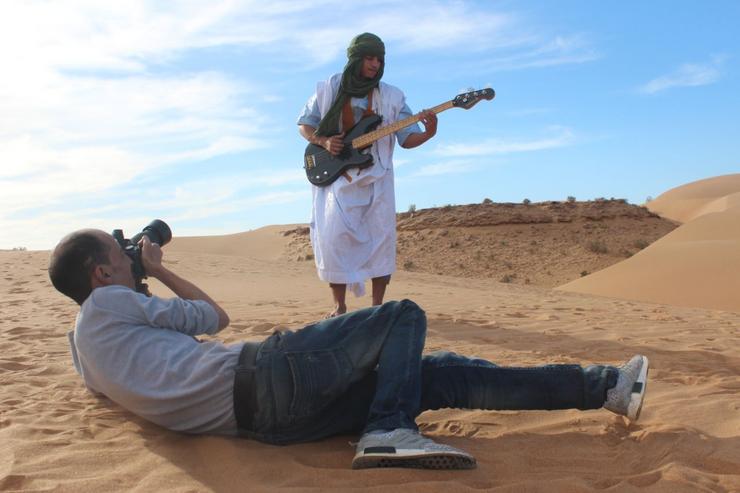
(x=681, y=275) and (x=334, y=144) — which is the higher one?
(x=334, y=144)

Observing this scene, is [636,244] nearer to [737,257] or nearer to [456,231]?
[456,231]

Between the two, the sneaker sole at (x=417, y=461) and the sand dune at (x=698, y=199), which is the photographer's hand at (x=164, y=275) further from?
the sand dune at (x=698, y=199)

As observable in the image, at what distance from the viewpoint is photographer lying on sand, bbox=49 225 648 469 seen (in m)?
2.69

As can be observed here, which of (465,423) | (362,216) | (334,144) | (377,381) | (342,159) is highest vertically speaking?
(334,144)

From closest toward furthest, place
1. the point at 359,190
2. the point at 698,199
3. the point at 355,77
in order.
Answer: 1. the point at 355,77
2. the point at 359,190
3. the point at 698,199

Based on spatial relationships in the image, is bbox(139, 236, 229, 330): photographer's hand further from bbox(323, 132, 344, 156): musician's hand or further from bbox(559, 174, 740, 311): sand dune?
bbox(559, 174, 740, 311): sand dune

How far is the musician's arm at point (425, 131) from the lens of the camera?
590 cm

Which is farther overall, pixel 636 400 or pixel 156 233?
pixel 156 233

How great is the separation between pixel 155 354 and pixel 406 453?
3.17 feet

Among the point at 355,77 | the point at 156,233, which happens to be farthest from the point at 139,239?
the point at 355,77

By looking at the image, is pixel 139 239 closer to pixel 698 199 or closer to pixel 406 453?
pixel 406 453

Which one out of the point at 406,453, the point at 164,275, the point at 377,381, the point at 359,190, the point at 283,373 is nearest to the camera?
the point at 406,453

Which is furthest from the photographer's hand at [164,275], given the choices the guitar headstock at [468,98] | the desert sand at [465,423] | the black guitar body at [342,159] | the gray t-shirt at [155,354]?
the guitar headstock at [468,98]

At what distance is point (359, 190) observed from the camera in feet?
19.7
